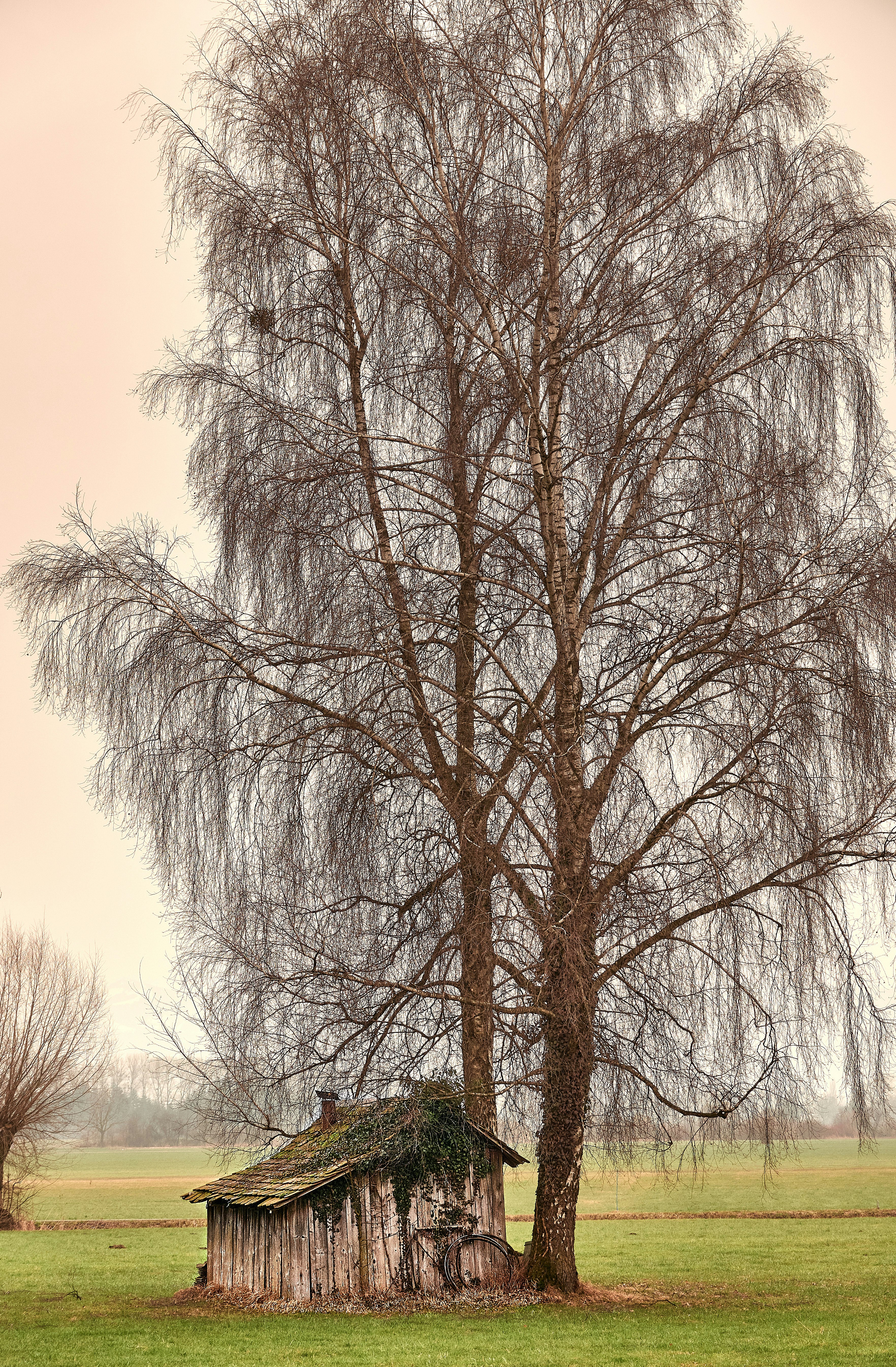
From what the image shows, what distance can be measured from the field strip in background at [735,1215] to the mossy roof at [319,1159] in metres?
15.3

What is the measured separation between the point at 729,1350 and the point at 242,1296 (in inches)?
238

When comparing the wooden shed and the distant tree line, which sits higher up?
the wooden shed

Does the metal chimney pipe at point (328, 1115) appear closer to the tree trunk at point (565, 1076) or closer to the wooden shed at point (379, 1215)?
the wooden shed at point (379, 1215)

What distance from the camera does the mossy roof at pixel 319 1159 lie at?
13.5 meters

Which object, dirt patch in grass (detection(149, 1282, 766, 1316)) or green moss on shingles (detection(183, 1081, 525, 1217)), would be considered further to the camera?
green moss on shingles (detection(183, 1081, 525, 1217))

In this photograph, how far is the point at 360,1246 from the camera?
45.5 ft

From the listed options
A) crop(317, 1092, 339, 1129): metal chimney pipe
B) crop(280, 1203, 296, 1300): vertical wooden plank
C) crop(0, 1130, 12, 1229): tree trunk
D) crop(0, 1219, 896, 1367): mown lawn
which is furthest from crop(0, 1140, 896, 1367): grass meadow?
crop(317, 1092, 339, 1129): metal chimney pipe

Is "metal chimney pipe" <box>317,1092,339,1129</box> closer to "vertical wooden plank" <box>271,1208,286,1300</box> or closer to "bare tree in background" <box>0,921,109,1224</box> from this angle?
"vertical wooden plank" <box>271,1208,286,1300</box>

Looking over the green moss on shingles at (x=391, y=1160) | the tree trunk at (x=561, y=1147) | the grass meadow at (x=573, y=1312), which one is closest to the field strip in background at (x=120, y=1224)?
the grass meadow at (x=573, y=1312)

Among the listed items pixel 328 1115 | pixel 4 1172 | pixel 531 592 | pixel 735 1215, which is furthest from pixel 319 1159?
pixel 735 1215

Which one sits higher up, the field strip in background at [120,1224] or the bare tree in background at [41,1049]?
the bare tree in background at [41,1049]

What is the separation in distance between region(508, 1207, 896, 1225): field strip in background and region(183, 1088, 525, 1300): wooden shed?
16.1m

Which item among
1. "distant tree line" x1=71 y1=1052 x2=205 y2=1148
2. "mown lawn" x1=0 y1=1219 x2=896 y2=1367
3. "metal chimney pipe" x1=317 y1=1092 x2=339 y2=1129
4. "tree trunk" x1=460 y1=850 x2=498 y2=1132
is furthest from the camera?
"distant tree line" x1=71 y1=1052 x2=205 y2=1148

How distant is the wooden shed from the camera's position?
45.3 ft
